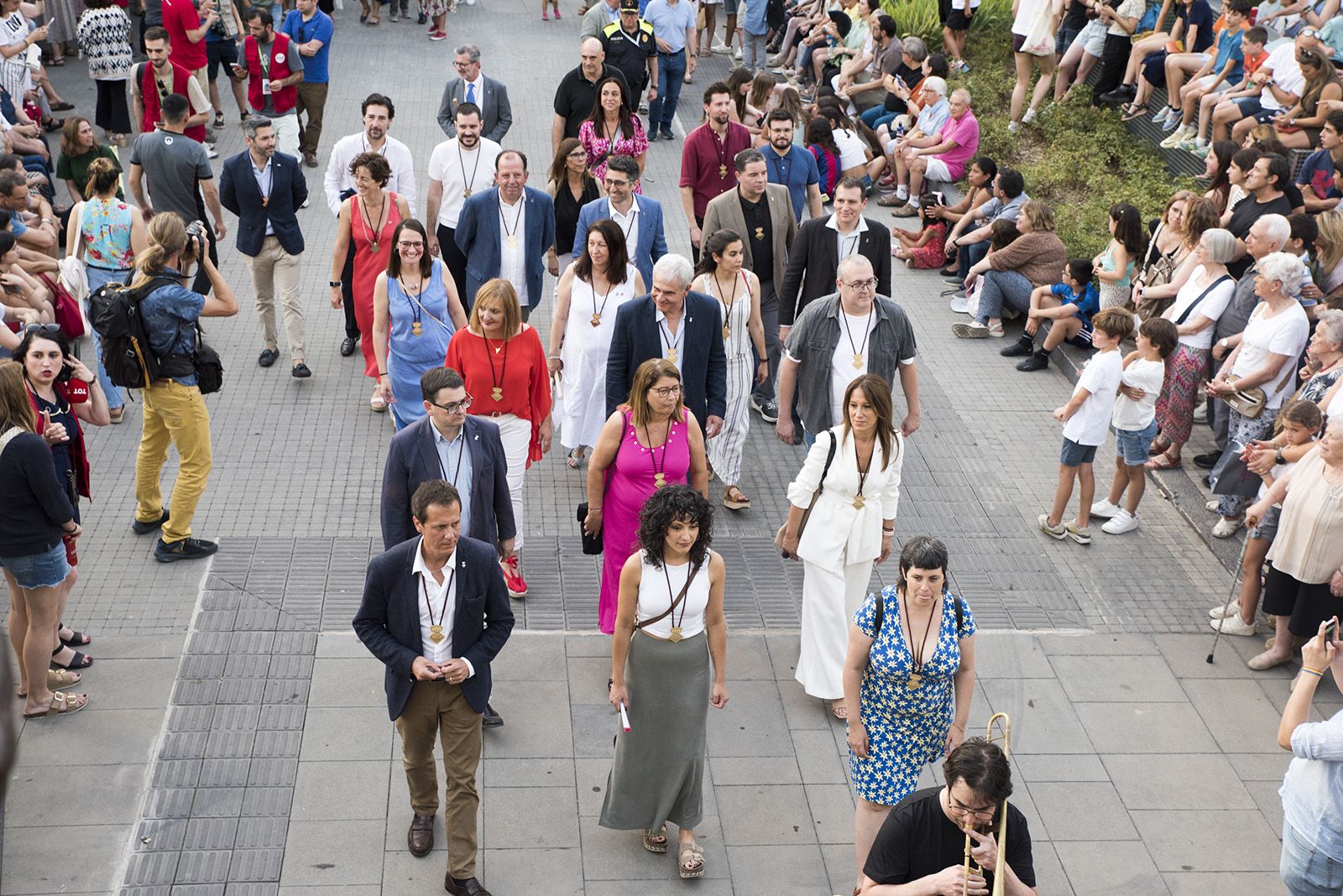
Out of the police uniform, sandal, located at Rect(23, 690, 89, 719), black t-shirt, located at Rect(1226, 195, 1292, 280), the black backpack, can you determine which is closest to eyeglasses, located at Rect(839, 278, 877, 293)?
the black backpack

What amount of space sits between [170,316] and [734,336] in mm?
3293

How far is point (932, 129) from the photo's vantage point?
14953mm

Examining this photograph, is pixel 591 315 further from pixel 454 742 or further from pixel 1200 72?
pixel 1200 72

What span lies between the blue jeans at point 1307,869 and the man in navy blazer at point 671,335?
12.3 ft

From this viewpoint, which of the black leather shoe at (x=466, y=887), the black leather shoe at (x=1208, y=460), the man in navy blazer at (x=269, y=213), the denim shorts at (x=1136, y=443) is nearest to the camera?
the black leather shoe at (x=466, y=887)

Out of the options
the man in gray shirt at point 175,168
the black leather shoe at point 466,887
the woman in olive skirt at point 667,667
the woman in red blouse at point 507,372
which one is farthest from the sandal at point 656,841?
the man in gray shirt at point 175,168

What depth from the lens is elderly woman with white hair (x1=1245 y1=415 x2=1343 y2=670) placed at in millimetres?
7125

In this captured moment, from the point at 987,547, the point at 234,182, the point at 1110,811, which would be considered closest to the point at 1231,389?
the point at 987,547

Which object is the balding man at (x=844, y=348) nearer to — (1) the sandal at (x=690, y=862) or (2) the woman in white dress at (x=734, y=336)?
(2) the woman in white dress at (x=734, y=336)

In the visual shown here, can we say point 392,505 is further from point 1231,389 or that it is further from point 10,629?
point 1231,389

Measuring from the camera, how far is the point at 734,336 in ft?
28.2

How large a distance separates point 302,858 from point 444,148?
582 centimetres

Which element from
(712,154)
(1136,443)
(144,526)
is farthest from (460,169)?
(1136,443)

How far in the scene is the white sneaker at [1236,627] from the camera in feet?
26.5
